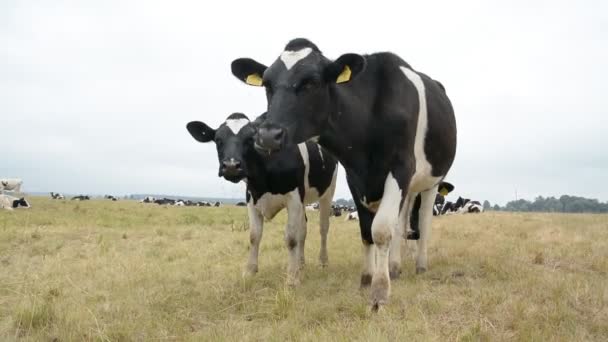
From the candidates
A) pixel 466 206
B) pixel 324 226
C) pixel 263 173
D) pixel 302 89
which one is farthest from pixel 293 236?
pixel 466 206

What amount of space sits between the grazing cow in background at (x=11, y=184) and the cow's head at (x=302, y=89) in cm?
4403

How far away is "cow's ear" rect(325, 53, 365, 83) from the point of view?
4918mm

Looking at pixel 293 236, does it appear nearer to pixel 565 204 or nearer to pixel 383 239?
pixel 383 239

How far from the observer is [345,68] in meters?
4.97

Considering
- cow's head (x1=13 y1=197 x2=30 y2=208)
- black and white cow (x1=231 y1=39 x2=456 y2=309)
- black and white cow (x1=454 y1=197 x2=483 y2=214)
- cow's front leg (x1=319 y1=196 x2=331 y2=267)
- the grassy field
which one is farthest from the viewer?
black and white cow (x1=454 y1=197 x2=483 y2=214)

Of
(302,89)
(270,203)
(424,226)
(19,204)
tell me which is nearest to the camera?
(302,89)

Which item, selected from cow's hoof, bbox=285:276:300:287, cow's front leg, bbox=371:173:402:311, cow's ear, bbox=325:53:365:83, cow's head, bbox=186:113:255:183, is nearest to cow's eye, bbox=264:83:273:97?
cow's ear, bbox=325:53:365:83

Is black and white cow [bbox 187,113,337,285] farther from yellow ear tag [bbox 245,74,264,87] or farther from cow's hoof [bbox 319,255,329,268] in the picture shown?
yellow ear tag [bbox 245,74,264,87]

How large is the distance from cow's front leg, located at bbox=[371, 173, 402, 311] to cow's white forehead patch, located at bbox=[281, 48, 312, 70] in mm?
1643

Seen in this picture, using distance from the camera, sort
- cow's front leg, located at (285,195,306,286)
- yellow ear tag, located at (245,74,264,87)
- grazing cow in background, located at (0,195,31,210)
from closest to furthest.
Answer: yellow ear tag, located at (245,74,264,87) < cow's front leg, located at (285,195,306,286) < grazing cow in background, located at (0,195,31,210)

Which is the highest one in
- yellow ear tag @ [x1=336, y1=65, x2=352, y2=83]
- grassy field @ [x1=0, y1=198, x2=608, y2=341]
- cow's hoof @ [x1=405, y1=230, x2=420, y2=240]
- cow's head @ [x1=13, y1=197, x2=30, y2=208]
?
yellow ear tag @ [x1=336, y1=65, x2=352, y2=83]

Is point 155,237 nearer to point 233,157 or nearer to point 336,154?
point 233,157

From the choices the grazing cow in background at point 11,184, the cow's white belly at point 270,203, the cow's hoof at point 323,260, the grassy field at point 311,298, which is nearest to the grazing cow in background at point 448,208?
the grassy field at point 311,298

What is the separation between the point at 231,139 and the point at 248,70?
206cm
